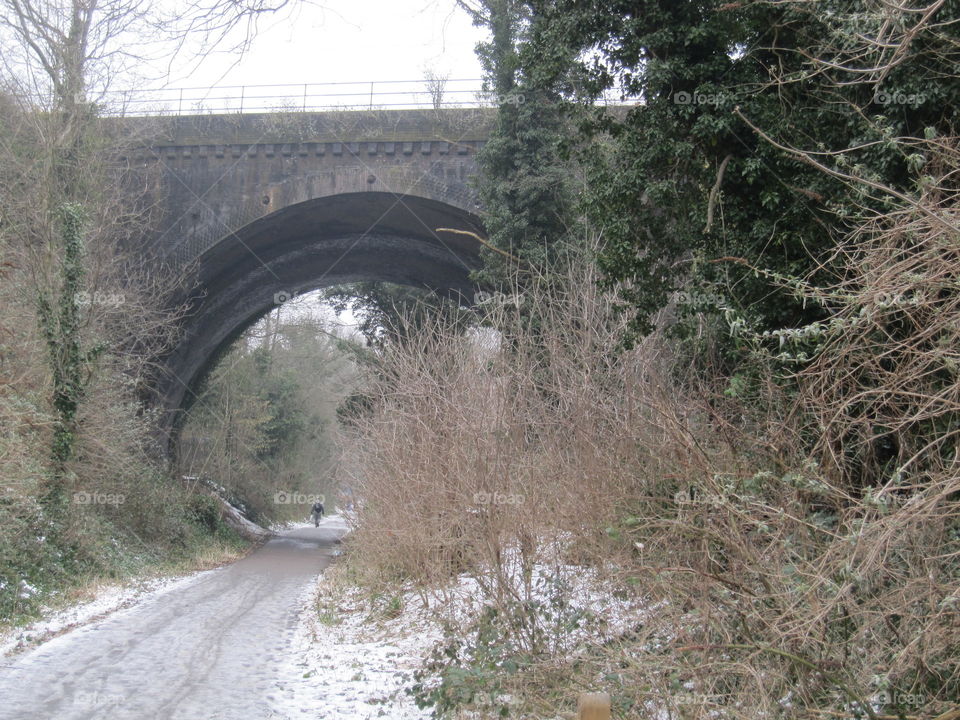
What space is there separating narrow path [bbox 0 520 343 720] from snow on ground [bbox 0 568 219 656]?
26 cm

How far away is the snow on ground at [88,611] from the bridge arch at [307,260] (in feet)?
25.1

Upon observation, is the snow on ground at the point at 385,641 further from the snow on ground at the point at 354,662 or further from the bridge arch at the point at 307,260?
the bridge arch at the point at 307,260

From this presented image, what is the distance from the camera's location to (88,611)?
11883 millimetres

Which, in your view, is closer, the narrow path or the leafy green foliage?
the narrow path

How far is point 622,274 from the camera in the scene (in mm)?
9672

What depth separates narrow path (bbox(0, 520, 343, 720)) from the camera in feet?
22.4

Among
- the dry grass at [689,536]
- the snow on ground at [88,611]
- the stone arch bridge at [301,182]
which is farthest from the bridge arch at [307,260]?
the dry grass at [689,536]

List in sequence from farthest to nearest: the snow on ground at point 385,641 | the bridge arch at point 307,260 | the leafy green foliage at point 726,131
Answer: the bridge arch at point 307,260 → the leafy green foliage at point 726,131 → the snow on ground at point 385,641

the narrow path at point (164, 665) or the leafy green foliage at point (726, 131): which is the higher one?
the leafy green foliage at point (726, 131)

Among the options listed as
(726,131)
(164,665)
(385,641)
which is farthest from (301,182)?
(164,665)

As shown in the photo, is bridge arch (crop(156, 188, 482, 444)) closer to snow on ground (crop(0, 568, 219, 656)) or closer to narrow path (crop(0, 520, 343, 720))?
snow on ground (crop(0, 568, 219, 656))

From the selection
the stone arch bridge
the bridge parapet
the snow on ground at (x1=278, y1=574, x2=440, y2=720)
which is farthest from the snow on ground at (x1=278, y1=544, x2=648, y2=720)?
the bridge parapet

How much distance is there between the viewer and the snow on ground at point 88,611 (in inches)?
380

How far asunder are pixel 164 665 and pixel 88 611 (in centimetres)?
426
